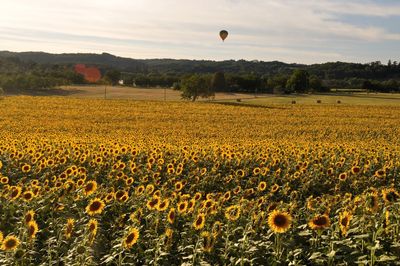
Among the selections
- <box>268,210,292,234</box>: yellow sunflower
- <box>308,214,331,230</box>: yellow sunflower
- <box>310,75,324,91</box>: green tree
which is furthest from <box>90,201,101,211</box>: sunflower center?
<box>310,75,324,91</box>: green tree

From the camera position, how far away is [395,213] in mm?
5609

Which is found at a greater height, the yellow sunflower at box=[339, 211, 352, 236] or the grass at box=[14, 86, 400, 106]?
the yellow sunflower at box=[339, 211, 352, 236]

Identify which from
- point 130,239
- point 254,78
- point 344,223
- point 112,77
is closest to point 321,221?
point 344,223

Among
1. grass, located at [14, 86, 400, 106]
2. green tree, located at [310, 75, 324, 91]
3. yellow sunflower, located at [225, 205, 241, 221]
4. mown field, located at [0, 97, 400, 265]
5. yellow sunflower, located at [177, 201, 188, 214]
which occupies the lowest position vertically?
grass, located at [14, 86, 400, 106]

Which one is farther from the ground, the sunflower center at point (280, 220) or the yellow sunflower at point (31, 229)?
the sunflower center at point (280, 220)

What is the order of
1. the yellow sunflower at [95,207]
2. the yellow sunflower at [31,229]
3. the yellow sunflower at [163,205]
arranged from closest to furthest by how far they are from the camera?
the yellow sunflower at [31,229], the yellow sunflower at [163,205], the yellow sunflower at [95,207]

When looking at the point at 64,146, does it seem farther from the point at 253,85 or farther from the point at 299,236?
the point at 253,85

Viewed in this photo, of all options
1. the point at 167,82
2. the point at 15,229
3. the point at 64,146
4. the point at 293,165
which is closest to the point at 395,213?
the point at 15,229

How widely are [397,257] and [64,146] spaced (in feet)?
38.6

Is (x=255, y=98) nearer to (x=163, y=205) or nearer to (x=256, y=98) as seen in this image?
(x=256, y=98)

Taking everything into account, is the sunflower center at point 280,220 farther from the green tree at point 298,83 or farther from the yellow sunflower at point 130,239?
the green tree at point 298,83

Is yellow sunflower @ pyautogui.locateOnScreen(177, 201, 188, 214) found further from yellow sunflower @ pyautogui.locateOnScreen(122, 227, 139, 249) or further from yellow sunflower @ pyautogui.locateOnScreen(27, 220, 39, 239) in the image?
yellow sunflower @ pyautogui.locateOnScreen(27, 220, 39, 239)

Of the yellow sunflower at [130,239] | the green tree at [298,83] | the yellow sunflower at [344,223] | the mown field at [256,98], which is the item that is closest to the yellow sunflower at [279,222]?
the yellow sunflower at [344,223]

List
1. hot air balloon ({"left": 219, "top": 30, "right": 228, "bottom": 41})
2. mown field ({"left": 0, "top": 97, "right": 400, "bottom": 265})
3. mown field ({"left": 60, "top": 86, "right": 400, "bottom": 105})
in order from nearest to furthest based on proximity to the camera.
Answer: mown field ({"left": 0, "top": 97, "right": 400, "bottom": 265}) → hot air balloon ({"left": 219, "top": 30, "right": 228, "bottom": 41}) → mown field ({"left": 60, "top": 86, "right": 400, "bottom": 105})
